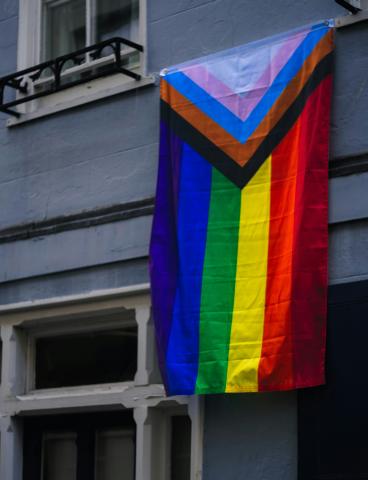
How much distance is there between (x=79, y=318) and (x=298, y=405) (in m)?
2.27

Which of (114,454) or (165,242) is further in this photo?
(114,454)

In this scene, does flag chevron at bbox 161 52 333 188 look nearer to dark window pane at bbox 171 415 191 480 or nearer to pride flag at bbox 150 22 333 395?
pride flag at bbox 150 22 333 395

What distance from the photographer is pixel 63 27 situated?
Result: 35.1 ft

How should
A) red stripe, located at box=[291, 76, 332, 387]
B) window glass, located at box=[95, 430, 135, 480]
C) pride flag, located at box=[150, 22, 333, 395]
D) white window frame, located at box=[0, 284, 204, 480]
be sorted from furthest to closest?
window glass, located at box=[95, 430, 135, 480] → white window frame, located at box=[0, 284, 204, 480] → pride flag, located at box=[150, 22, 333, 395] → red stripe, located at box=[291, 76, 332, 387]

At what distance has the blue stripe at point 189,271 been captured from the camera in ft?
28.4

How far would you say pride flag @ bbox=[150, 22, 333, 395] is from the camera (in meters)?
8.23

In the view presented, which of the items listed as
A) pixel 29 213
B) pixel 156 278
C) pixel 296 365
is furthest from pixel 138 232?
pixel 296 365

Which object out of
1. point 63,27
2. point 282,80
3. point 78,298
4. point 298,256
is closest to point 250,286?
point 298,256

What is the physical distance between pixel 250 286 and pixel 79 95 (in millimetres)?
2555

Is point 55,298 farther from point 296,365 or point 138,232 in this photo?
point 296,365

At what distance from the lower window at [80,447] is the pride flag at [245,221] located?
1.05 m

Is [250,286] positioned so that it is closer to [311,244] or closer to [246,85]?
[311,244]

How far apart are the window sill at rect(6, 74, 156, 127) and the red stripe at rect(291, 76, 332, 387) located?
1.64 metres

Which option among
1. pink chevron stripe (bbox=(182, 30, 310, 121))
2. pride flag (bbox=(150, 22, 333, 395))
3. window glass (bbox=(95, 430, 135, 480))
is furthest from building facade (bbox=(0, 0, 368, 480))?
pink chevron stripe (bbox=(182, 30, 310, 121))
